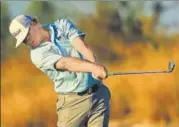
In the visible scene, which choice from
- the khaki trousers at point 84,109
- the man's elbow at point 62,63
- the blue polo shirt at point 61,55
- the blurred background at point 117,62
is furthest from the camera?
the blurred background at point 117,62

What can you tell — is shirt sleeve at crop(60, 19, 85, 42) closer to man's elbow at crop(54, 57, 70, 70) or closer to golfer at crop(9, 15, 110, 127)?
golfer at crop(9, 15, 110, 127)

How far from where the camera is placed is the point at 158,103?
9047 mm

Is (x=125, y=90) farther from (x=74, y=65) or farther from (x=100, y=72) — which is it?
(x=100, y=72)

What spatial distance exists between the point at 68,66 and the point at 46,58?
7.0 inches

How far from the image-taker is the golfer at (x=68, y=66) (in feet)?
14.8

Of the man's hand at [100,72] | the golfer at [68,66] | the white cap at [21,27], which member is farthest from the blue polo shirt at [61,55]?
the man's hand at [100,72]

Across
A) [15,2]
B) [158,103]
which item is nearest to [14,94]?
[15,2]

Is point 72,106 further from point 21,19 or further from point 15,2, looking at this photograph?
point 15,2

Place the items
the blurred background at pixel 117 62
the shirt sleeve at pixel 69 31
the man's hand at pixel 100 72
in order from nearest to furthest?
the man's hand at pixel 100 72
the shirt sleeve at pixel 69 31
the blurred background at pixel 117 62

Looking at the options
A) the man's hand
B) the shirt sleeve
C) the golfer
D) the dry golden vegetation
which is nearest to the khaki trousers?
the golfer

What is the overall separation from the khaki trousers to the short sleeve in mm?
316

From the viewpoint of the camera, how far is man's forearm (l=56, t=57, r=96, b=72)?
14.1ft

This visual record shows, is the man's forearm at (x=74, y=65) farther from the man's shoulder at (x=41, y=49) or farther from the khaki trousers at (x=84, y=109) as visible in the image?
the khaki trousers at (x=84, y=109)

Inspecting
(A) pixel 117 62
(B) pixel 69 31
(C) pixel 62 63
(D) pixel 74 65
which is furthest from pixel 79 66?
(A) pixel 117 62
